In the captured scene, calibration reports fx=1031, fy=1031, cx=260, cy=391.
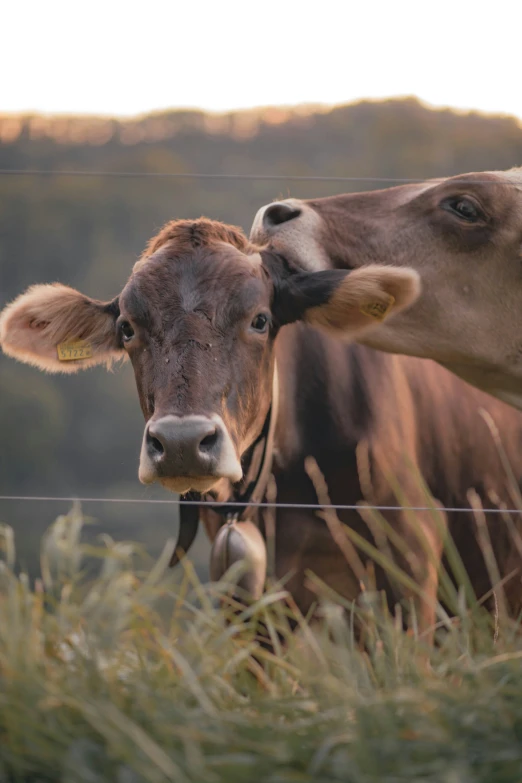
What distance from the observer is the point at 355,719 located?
6.23 feet

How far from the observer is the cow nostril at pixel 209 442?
3.06m

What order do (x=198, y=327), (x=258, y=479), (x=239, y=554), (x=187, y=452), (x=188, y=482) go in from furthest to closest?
(x=258, y=479) → (x=239, y=554) → (x=198, y=327) → (x=188, y=482) → (x=187, y=452)

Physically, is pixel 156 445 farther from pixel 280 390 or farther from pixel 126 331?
pixel 280 390

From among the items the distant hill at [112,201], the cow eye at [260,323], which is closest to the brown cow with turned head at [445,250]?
the distant hill at [112,201]

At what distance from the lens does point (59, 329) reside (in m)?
3.74

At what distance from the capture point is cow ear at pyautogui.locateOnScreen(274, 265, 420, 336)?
358cm

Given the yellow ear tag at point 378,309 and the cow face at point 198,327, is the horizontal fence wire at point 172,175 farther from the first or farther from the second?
the yellow ear tag at point 378,309

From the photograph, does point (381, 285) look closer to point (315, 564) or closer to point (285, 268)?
point (285, 268)

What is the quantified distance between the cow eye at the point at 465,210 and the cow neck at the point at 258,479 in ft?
2.98

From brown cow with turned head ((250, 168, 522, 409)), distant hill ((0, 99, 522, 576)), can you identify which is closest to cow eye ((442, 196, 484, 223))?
brown cow with turned head ((250, 168, 522, 409))

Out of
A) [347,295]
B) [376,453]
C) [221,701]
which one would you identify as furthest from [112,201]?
[221,701]

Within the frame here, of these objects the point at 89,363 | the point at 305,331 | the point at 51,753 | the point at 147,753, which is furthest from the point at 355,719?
the point at 305,331

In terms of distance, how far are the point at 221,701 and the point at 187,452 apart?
3.54 ft

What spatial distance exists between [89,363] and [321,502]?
1081 millimetres
